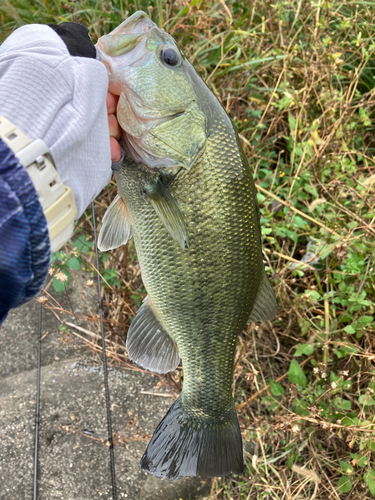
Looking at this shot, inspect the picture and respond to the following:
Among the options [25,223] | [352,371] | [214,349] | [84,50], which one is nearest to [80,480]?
[214,349]

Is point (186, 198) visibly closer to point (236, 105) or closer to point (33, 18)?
point (236, 105)

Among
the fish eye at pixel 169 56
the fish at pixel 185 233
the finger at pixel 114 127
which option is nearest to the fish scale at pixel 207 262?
the fish at pixel 185 233

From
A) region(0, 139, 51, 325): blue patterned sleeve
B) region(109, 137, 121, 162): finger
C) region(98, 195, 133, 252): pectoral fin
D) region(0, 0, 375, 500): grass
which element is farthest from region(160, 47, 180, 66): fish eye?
region(0, 0, 375, 500): grass

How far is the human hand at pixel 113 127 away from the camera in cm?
138

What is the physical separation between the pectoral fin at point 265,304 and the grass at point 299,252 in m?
0.51

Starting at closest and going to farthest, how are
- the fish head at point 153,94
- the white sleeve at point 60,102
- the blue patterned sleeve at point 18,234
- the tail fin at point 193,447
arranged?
1. the blue patterned sleeve at point 18,234
2. the white sleeve at point 60,102
3. the fish head at point 153,94
4. the tail fin at point 193,447

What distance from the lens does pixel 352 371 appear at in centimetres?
239

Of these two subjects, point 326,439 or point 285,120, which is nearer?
point 326,439

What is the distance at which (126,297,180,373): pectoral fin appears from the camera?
168cm

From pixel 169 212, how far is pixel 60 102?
511 mm

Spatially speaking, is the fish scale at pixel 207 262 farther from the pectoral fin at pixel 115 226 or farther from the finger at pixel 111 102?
the finger at pixel 111 102

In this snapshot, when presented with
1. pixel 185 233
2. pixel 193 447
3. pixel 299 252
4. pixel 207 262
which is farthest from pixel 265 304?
pixel 299 252

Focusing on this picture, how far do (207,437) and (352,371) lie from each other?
1.20 m

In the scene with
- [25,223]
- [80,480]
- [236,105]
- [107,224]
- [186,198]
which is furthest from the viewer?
[236,105]
